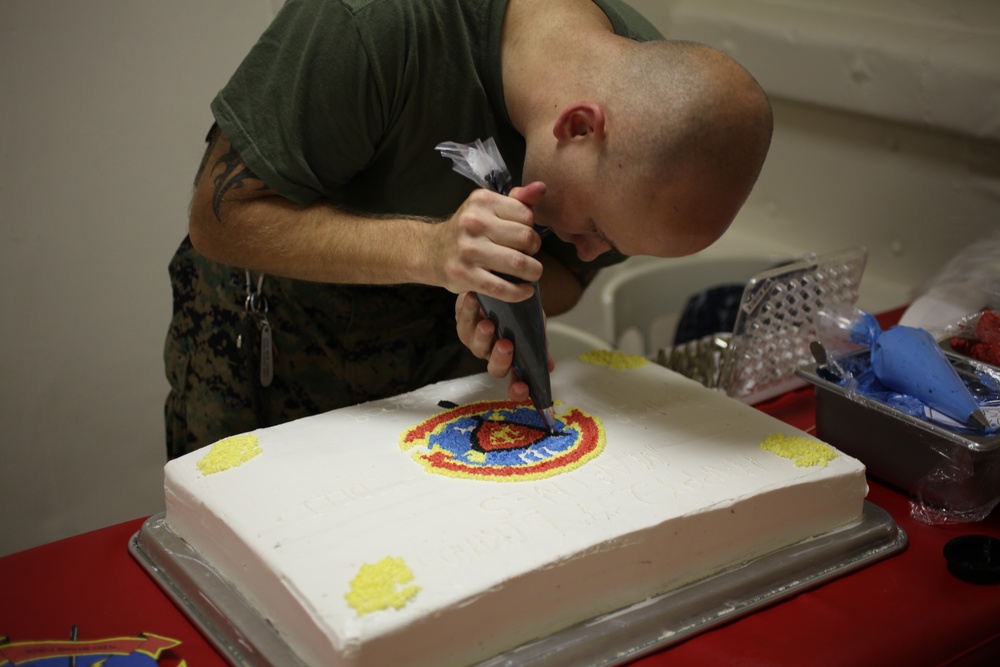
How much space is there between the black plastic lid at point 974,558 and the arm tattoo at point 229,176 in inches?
43.9

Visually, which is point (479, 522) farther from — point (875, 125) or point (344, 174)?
point (875, 125)

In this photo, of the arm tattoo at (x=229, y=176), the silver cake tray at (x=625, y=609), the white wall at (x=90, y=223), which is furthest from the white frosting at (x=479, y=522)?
the white wall at (x=90, y=223)

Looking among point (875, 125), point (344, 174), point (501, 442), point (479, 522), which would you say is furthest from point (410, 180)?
point (875, 125)

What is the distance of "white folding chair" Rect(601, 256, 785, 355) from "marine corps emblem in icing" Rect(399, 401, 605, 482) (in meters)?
1.26

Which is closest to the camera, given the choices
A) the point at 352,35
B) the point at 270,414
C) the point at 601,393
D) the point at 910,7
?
the point at 352,35

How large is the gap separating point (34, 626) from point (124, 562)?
154 mm

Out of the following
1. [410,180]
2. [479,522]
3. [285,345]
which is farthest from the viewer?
[285,345]

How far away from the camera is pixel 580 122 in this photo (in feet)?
4.21

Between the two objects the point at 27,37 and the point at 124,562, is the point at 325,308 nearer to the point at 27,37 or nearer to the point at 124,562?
the point at 124,562

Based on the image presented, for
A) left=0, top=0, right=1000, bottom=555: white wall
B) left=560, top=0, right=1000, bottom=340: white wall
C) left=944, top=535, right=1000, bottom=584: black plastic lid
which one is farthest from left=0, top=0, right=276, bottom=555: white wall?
left=944, top=535, right=1000, bottom=584: black plastic lid

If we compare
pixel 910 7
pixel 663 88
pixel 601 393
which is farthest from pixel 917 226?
pixel 663 88

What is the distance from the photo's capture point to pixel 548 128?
53.0 inches

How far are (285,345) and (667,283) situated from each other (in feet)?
4.71

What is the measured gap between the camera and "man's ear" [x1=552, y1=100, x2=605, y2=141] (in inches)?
49.3
